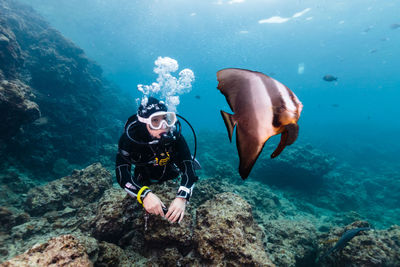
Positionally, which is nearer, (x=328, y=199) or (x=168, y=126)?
(x=168, y=126)

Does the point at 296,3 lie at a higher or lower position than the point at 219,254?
higher

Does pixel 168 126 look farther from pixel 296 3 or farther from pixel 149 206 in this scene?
pixel 296 3

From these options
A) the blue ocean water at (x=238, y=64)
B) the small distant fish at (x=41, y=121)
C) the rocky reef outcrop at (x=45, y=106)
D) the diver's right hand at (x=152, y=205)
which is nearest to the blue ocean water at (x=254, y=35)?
the blue ocean water at (x=238, y=64)

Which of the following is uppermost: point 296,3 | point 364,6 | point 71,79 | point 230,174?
point 364,6

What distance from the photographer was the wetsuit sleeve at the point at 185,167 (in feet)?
7.58

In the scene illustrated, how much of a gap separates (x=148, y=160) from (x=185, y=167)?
1.85 ft

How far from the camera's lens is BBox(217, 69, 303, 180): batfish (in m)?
0.67

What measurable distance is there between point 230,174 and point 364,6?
3266 centimetres

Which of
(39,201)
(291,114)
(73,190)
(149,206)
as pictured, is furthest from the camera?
(73,190)

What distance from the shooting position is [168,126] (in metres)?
2.64

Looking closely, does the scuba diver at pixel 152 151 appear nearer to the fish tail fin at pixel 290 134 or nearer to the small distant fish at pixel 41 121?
the fish tail fin at pixel 290 134

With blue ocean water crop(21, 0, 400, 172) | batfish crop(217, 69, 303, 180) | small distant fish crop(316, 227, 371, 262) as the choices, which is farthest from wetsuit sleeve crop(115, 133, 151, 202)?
blue ocean water crop(21, 0, 400, 172)

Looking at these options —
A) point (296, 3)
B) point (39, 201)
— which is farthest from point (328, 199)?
point (296, 3)

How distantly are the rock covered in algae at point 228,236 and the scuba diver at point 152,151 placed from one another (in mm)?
511
